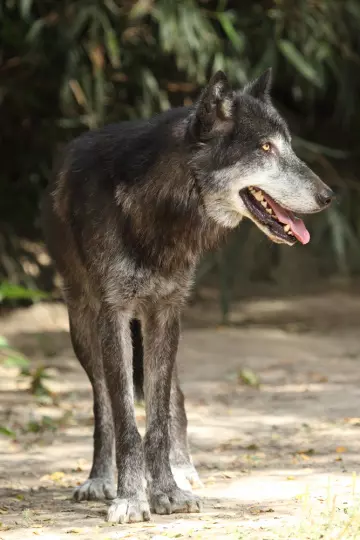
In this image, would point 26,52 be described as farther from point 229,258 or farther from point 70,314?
point 70,314

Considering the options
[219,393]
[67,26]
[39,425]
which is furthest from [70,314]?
[67,26]

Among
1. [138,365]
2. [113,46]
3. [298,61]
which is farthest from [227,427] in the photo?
[298,61]

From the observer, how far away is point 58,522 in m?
4.29

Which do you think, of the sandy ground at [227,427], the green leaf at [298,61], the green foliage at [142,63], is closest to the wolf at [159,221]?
the sandy ground at [227,427]

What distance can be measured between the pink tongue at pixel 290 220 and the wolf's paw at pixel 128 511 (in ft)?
4.05

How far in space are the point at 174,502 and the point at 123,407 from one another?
0.44 metres

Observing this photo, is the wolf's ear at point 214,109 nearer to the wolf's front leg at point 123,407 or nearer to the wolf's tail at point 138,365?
the wolf's front leg at point 123,407

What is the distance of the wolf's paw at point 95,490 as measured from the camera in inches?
192

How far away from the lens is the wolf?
4.43m

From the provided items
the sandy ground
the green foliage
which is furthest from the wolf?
the green foliage

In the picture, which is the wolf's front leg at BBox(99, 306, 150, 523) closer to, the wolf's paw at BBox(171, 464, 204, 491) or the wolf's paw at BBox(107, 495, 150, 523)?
the wolf's paw at BBox(107, 495, 150, 523)

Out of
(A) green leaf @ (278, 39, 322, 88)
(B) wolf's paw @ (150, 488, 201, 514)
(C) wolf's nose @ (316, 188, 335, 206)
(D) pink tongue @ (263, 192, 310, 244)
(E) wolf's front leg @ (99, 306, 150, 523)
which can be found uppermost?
(A) green leaf @ (278, 39, 322, 88)

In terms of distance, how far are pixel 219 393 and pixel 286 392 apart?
0.48 meters

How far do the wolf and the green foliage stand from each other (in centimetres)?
456
